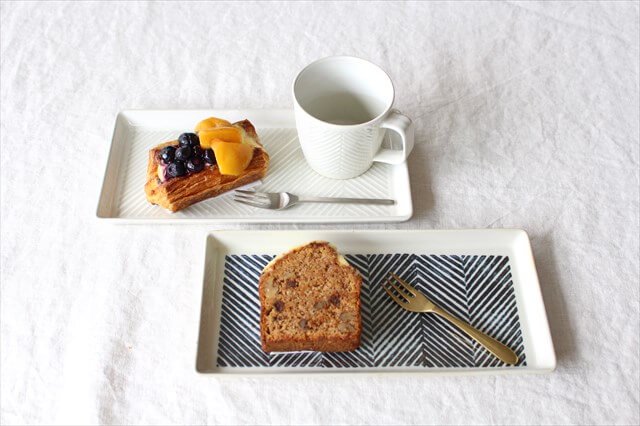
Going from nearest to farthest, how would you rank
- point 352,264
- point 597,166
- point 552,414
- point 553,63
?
point 552,414 → point 352,264 → point 597,166 → point 553,63

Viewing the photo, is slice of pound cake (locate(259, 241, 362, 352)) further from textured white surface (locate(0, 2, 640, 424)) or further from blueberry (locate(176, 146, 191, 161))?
blueberry (locate(176, 146, 191, 161))

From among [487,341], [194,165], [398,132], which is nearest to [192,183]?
[194,165]

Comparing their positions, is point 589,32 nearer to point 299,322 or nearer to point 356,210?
point 356,210

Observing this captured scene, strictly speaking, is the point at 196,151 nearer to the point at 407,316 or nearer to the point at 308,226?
the point at 308,226

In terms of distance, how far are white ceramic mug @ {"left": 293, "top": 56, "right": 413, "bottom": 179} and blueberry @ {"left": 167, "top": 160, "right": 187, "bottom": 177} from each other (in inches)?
9.0

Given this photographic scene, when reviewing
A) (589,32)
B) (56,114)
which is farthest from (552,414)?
(56,114)

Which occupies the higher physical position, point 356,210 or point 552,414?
point 356,210

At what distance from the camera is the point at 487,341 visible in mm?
914

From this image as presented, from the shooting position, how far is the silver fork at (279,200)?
3.44 ft

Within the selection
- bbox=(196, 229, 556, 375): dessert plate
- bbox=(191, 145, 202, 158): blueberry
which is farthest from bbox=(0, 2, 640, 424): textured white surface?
bbox=(191, 145, 202, 158): blueberry

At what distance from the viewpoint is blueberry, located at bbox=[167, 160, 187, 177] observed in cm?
102

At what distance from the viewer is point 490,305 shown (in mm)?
969

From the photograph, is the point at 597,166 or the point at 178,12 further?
the point at 178,12

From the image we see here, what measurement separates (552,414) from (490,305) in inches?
7.6
